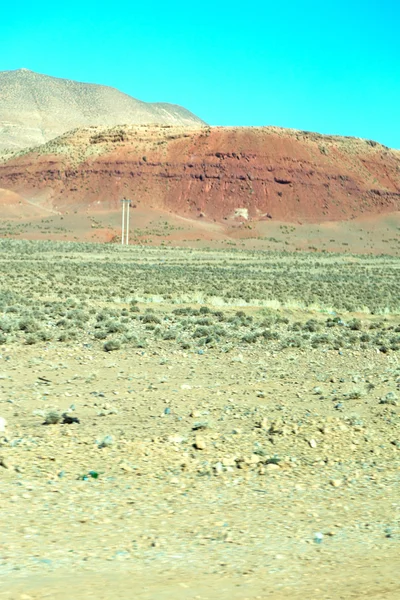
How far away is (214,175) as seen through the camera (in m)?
123

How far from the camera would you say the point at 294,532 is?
6742 millimetres

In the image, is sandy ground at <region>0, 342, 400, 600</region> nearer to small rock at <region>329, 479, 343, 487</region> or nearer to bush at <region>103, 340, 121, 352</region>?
small rock at <region>329, 479, 343, 487</region>

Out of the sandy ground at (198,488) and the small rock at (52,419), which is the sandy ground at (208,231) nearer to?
the sandy ground at (198,488)

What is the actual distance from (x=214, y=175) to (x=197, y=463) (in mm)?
116206

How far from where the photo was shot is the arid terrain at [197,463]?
5777 millimetres

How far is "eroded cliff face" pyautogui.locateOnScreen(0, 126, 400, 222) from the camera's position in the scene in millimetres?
122250

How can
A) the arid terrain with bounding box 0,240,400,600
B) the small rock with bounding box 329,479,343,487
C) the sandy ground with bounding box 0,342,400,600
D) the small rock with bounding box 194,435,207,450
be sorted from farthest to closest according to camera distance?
the small rock with bounding box 194,435,207,450 < the small rock with bounding box 329,479,343,487 < the arid terrain with bounding box 0,240,400,600 < the sandy ground with bounding box 0,342,400,600

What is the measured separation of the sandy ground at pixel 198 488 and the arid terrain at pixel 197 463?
21mm

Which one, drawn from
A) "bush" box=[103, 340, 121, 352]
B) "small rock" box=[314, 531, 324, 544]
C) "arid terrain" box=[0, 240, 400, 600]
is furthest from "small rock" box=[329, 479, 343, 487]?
"bush" box=[103, 340, 121, 352]

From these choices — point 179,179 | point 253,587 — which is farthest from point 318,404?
point 179,179

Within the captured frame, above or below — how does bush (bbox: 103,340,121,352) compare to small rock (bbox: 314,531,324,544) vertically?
above

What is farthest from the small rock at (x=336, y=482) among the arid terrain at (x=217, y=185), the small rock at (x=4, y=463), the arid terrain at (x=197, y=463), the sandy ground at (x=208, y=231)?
the arid terrain at (x=217, y=185)

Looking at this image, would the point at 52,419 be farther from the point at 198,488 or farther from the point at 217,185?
the point at 217,185

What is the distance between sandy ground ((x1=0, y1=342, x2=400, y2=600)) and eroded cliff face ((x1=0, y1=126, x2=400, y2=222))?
106 m
